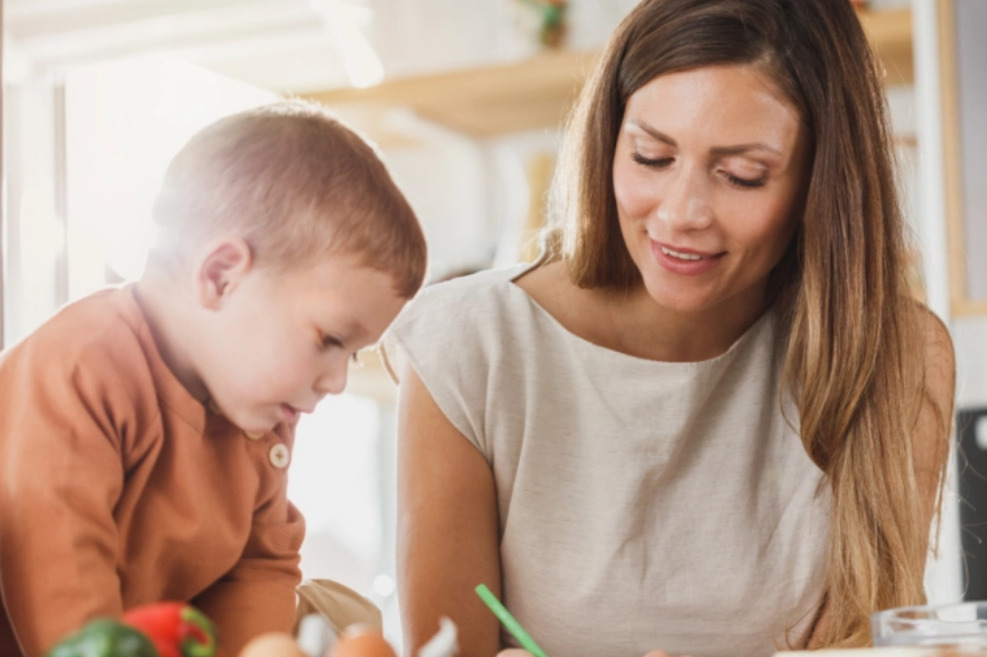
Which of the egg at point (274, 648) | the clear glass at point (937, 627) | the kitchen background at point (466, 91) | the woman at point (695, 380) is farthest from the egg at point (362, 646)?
the kitchen background at point (466, 91)

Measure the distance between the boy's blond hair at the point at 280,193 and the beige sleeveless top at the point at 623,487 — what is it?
1.54ft

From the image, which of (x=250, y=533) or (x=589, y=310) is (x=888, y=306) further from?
(x=250, y=533)

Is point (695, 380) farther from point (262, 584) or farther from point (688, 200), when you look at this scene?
point (262, 584)

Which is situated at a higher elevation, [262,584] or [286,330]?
[286,330]

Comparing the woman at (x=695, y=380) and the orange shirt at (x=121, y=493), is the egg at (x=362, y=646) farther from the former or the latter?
the woman at (x=695, y=380)

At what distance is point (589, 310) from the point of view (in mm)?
1212

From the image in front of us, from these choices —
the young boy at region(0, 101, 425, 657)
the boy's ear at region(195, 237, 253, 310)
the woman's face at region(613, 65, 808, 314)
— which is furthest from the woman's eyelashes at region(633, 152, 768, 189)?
the boy's ear at region(195, 237, 253, 310)

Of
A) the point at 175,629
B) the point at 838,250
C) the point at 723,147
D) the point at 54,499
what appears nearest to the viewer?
the point at 175,629

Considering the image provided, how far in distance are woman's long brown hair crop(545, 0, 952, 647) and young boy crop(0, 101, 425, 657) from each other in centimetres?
45

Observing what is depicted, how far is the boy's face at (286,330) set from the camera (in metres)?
0.65

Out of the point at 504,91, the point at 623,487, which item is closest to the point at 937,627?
the point at 623,487

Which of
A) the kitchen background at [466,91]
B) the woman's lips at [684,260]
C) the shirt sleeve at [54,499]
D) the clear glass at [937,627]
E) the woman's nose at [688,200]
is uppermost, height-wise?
the kitchen background at [466,91]

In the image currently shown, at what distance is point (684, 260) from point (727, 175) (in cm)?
8

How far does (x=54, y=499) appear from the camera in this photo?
0.60m
